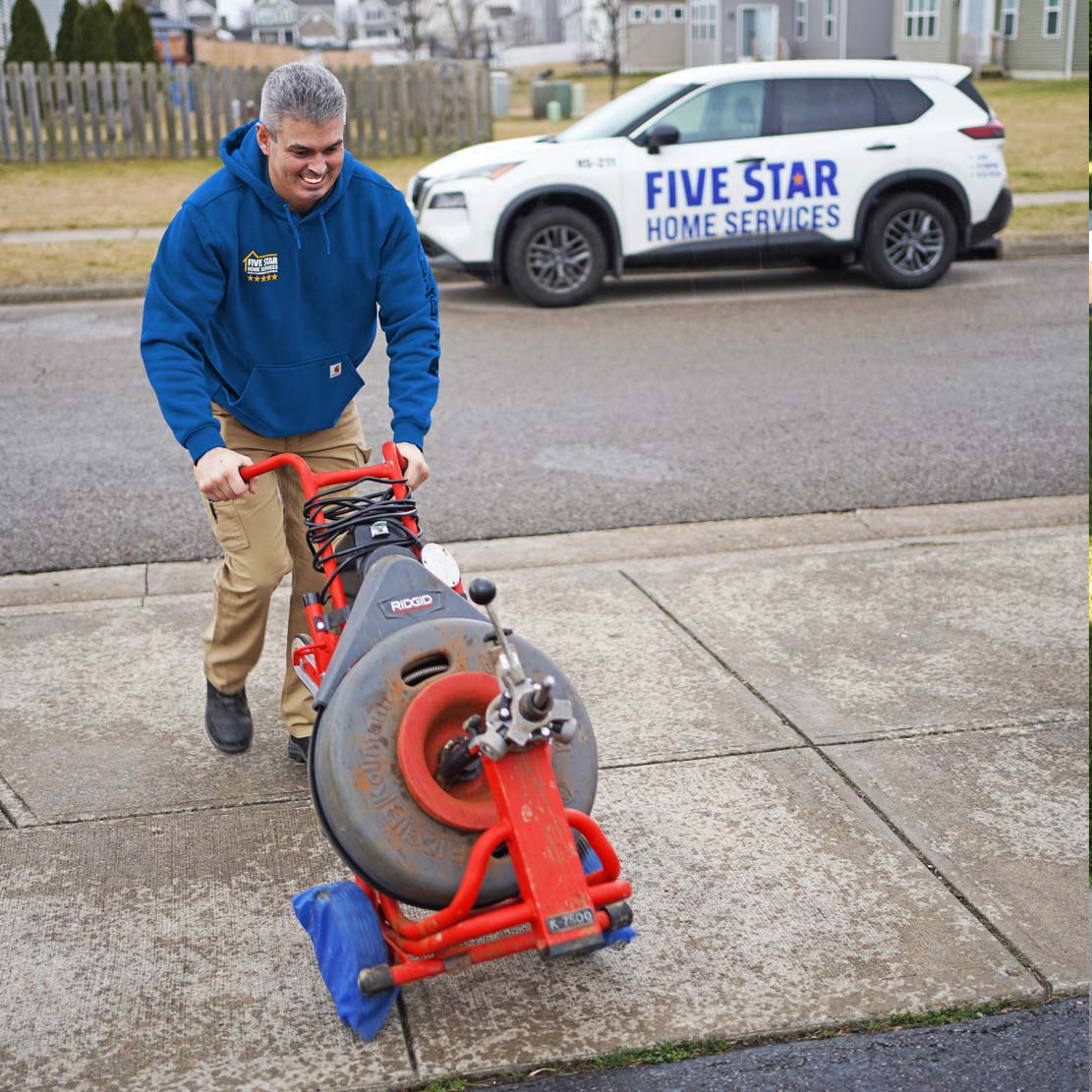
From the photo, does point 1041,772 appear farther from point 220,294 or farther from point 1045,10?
point 1045,10

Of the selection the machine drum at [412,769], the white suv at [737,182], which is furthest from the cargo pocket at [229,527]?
the white suv at [737,182]

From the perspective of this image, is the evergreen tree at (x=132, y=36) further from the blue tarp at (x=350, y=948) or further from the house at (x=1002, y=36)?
the blue tarp at (x=350, y=948)

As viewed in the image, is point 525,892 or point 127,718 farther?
point 127,718

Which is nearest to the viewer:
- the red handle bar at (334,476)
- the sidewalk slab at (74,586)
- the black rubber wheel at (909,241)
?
the red handle bar at (334,476)

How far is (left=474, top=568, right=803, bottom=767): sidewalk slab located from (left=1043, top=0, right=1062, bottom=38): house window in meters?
31.0

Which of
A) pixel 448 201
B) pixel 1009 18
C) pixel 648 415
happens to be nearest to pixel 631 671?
pixel 648 415

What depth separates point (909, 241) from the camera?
38.3 ft

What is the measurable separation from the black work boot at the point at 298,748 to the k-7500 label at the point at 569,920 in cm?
148

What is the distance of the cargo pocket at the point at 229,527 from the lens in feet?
12.0

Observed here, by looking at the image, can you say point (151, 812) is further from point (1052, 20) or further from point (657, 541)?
point (1052, 20)

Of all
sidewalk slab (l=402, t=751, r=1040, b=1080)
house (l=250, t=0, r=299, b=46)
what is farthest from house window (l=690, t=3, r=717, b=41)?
house (l=250, t=0, r=299, b=46)

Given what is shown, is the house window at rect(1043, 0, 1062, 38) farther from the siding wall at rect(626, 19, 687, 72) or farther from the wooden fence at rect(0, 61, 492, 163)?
the wooden fence at rect(0, 61, 492, 163)

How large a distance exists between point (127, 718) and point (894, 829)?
232 centimetres

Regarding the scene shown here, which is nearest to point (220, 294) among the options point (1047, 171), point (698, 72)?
point (698, 72)
